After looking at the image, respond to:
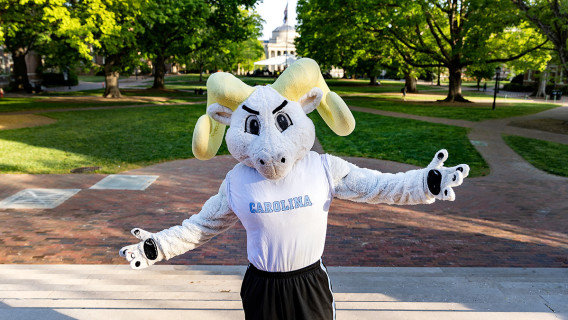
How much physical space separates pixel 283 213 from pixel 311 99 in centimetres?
79

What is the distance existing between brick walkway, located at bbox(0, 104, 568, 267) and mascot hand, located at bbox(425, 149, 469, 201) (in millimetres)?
3600

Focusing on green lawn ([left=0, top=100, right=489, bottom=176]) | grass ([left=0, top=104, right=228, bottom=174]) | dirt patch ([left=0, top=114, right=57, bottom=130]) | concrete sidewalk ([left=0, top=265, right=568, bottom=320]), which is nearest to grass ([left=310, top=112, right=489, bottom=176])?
green lawn ([left=0, top=100, right=489, bottom=176])

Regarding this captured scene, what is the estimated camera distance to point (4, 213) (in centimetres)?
800

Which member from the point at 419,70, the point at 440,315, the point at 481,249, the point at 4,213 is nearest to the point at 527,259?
the point at 481,249

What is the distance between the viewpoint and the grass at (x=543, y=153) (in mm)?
11914

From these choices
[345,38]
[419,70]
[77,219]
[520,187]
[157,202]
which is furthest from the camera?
[419,70]

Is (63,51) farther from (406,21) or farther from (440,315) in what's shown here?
(440,315)

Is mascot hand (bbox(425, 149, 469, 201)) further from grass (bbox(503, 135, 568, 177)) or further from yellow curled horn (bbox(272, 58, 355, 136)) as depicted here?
grass (bbox(503, 135, 568, 177))

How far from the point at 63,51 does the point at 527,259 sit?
29.9 meters

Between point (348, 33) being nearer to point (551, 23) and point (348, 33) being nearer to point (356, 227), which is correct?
Result: point (551, 23)

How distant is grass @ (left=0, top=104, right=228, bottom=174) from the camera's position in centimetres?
1181

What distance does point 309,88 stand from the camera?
2.92 metres

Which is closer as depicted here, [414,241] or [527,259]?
[527,259]

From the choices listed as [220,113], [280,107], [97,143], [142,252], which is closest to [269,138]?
[280,107]
